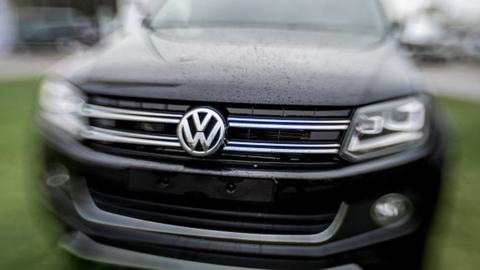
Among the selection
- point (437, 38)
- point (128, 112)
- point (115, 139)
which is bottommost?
point (437, 38)

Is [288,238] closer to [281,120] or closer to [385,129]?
[281,120]

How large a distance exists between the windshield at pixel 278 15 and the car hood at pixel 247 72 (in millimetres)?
430

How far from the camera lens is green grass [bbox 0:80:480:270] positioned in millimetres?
2572

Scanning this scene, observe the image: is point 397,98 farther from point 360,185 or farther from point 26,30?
point 26,30

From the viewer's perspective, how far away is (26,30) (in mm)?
25281

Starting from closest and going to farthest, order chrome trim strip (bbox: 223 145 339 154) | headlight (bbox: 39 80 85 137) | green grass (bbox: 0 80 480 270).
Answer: chrome trim strip (bbox: 223 145 339 154), headlight (bbox: 39 80 85 137), green grass (bbox: 0 80 480 270)

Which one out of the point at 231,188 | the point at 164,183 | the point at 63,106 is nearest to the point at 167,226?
the point at 164,183

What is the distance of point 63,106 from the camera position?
6.72 feet

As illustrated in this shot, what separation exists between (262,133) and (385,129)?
0.48m

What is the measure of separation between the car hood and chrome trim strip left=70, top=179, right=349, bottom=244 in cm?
42

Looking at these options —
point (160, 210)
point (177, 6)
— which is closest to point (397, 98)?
point (160, 210)

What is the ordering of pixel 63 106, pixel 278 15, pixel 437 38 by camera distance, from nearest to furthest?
pixel 63 106 → pixel 278 15 → pixel 437 38

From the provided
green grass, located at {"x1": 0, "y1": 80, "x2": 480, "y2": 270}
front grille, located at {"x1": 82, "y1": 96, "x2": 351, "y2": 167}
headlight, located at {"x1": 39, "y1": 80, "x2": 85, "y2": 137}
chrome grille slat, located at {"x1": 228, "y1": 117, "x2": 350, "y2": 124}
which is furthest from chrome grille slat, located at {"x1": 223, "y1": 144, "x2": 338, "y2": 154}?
headlight, located at {"x1": 39, "y1": 80, "x2": 85, "y2": 137}

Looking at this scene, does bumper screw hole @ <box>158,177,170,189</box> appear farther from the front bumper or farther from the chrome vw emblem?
the chrome vw emblem
